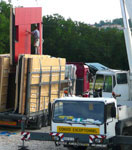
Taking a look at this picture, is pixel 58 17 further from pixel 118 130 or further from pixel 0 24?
pixel 118 130

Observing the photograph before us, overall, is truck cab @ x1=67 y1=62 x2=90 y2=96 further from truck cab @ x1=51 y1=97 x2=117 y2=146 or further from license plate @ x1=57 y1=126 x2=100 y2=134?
license plate @ x1=57 y1=126 x2=100 y2=134

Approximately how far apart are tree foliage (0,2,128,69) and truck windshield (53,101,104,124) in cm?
5094

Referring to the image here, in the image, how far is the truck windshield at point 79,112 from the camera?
10.8 metres

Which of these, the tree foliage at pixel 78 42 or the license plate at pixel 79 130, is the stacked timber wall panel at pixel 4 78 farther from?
the tree foliage at pixel 78 42

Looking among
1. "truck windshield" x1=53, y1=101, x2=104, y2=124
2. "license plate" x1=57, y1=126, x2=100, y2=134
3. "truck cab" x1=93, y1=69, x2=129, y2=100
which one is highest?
"truck cab" x1=93, y1=69, x2=129, y2=100

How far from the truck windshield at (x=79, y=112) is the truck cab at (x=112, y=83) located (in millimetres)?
6169

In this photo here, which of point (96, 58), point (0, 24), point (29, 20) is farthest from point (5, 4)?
point (29, 20)

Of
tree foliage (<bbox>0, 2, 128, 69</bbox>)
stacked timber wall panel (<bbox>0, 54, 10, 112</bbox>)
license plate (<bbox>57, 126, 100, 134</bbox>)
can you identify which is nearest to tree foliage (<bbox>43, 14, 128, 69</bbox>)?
tree foliage (<bbox>0, 2, 128, 69</bbox>)

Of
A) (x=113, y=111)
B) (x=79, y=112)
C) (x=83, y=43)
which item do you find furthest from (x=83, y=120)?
(x=83, y=43)

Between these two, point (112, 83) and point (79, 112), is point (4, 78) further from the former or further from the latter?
point (79, 112)

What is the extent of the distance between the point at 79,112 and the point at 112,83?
25.8 feet

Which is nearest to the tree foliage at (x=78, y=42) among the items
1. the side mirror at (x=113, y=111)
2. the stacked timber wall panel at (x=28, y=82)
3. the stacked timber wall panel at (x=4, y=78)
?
the stacked timber wall panel at (x=28, y=82)

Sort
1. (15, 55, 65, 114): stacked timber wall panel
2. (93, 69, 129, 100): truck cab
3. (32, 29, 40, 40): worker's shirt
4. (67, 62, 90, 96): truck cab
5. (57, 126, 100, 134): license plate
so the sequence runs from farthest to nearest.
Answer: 1. (67, 62, 90, 96): truck cab
2. (32, 29, 40, 40): worker's shirt
3. (93, 69, 129, 100): truck cab
4. (15, 55, 65, 114): stacked timber wall panel
5. (57, 126, 100, 134): license plate

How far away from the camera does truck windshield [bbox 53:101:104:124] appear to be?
10.8 meters
